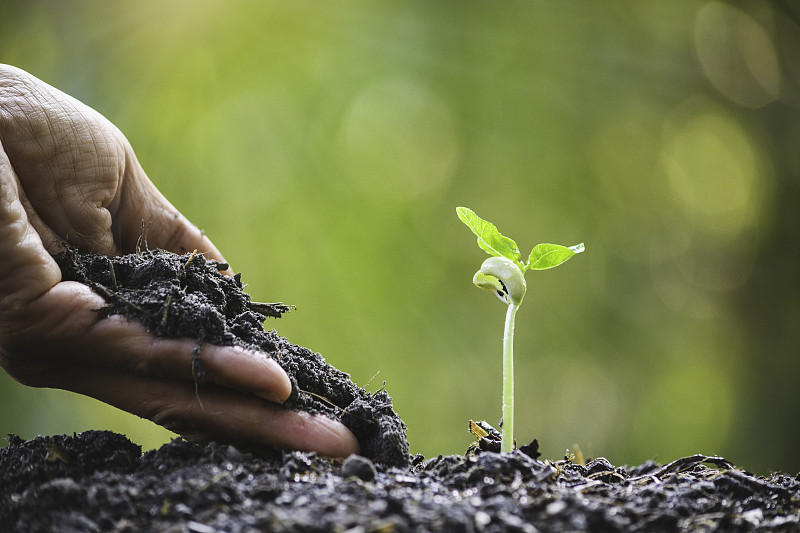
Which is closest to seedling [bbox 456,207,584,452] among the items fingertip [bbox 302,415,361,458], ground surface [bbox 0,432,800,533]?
ground surface [bbox 0,432,800,533]

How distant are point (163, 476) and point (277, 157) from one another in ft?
7.81

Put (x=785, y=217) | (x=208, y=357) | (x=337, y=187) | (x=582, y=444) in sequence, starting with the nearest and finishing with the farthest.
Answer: (x=208, y=357) → (x=785, y=217) → (x=582, y=444) → (x=337, y=187)

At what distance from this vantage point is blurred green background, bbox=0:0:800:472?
9.36 ft

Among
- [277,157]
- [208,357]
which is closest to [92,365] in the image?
[208,357]

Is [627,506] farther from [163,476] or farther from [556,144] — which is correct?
[556,144]

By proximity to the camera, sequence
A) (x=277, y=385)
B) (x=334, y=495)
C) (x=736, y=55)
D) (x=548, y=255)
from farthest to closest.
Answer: (x=736, y=55) < (x=548, y=255) < (x=277, y=385) < (x=334, y=495)

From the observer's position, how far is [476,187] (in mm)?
3012

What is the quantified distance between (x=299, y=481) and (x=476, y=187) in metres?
2.44

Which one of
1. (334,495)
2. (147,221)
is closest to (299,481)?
(334,495)

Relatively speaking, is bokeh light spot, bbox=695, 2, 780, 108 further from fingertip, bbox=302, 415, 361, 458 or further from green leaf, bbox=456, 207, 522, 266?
fingertip, bbox=302, 415, 361, 458

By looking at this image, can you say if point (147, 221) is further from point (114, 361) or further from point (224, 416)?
point (224, 416)

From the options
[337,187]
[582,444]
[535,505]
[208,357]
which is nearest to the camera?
[535,505]

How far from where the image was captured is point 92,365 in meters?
0.93

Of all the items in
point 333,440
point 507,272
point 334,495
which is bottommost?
point 334,495
